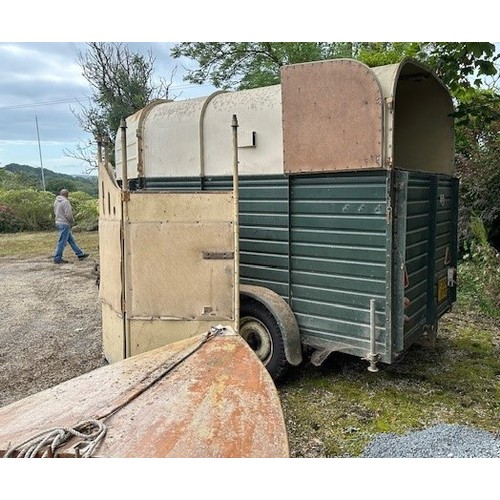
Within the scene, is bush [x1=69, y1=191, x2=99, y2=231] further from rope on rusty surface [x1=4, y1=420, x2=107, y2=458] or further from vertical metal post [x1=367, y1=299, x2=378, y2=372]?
rope on rusty surface [x1=4, y1=420, x2=107, y2=458]

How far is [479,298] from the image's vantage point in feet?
21.7

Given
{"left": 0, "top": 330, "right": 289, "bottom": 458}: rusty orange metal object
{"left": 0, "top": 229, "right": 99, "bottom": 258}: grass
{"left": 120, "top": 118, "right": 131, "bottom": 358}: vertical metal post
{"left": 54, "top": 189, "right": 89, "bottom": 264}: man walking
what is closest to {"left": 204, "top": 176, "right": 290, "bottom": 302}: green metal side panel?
{"left": 120, "top": 118, "right": 131, "bottom": 358}: vertical metal post

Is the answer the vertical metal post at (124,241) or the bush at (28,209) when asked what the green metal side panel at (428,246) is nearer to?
the vertical metal post at (124,241)

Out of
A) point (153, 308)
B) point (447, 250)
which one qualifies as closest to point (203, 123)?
point (153, 308)

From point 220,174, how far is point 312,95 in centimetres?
116

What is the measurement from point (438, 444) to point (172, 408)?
5.96 feet

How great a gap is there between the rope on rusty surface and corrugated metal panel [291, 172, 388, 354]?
2.17 meters

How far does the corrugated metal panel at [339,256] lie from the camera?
3553 millimetres

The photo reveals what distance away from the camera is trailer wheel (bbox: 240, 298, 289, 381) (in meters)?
4.03

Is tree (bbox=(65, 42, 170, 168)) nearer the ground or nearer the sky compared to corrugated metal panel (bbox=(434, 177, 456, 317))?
nearer the sky

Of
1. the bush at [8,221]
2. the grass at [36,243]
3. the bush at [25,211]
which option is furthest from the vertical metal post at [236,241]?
the bush at [8,221]

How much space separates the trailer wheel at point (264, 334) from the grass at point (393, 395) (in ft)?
0.83

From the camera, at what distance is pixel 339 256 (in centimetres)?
377

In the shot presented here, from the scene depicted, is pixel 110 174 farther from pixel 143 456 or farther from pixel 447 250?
pixel 447 250
